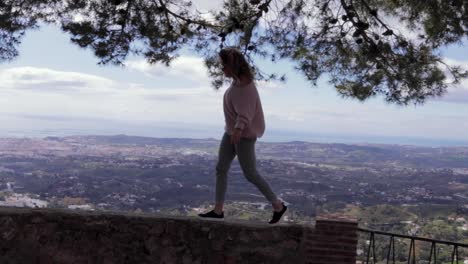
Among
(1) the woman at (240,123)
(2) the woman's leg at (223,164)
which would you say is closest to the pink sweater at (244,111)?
(1) the woman at (240,123)

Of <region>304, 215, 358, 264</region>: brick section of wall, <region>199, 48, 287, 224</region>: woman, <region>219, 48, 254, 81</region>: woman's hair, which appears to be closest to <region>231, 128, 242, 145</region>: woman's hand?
<region>199, 48, 287, 224</region>: woman

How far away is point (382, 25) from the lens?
627 cm

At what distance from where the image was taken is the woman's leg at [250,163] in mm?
4094

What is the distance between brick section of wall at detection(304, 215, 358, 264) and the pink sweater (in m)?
0.87

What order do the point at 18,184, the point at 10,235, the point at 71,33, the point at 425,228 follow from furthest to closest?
the point at 18,184 → the point at 425,228 → the point at 71,33 → the point at 10,235

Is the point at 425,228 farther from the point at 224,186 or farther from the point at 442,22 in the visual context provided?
the point at 224,186

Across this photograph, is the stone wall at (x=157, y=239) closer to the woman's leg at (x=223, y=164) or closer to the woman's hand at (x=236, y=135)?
the woman's leg at (x=223, y=164)

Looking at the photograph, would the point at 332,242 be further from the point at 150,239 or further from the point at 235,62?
the point at 235,62

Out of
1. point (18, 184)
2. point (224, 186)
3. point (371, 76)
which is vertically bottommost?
point (18, 184)

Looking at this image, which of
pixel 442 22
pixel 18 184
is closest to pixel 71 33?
pixel 442 22

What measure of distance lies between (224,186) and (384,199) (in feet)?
50.8

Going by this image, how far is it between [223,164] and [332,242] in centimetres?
101

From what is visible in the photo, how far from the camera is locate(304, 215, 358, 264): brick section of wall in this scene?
4.23m

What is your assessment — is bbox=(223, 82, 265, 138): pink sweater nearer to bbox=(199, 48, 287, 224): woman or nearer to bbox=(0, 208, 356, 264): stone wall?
bbox=(199, 48, 287, 224): woman
